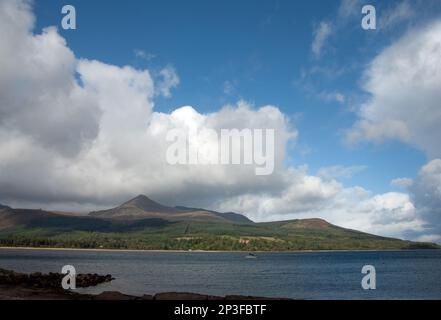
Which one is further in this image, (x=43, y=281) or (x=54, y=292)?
(x=43, y=281)

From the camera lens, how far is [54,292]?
60156 millimetres

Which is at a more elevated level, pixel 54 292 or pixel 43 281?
pixel 54 292

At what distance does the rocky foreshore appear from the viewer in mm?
53250

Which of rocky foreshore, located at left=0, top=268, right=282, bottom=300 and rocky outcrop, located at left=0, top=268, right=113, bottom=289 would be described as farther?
rocky outcrop, located at left=0, top=268, right=113, bottom=289

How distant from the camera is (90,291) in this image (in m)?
75.8

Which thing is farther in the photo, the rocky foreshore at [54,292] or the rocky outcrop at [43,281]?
the rocky outcrop at [43,281]

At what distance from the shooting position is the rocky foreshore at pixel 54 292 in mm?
53250
